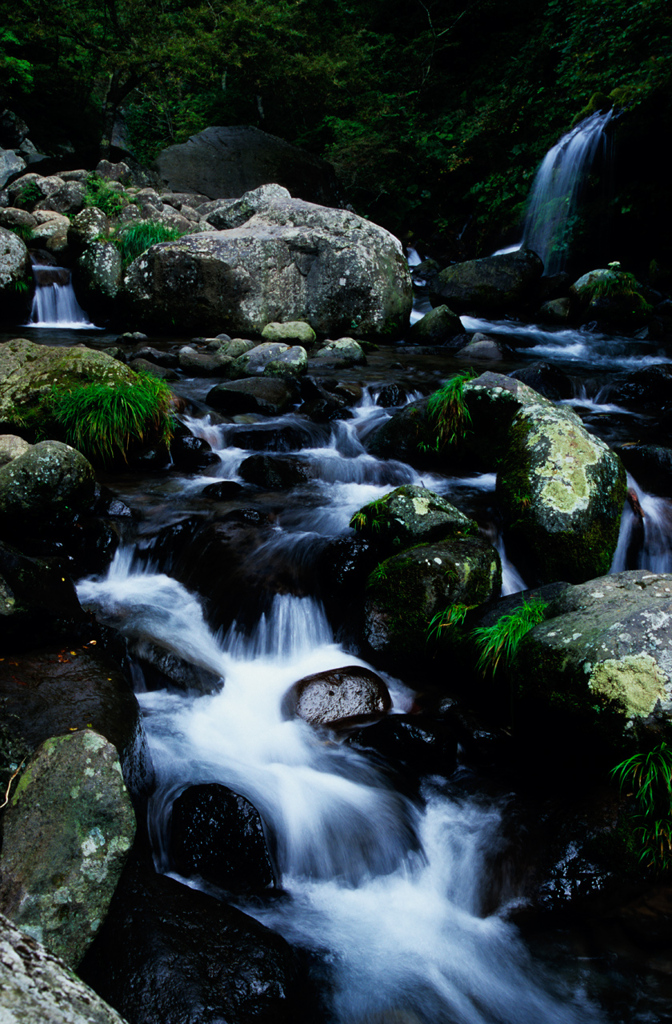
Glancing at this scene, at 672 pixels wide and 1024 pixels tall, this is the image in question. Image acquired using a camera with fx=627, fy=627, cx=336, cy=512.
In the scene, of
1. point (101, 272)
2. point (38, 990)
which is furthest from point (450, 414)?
point (101, 272)

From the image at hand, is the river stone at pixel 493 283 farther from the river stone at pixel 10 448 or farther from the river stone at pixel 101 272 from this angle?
the river stone at pixel 10 448

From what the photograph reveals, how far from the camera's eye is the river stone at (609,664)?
2986mm

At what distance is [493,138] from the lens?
1853 centimetres

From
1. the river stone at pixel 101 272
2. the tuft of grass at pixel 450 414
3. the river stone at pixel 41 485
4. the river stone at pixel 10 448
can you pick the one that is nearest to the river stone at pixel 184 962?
the river stone at pixel 41 485

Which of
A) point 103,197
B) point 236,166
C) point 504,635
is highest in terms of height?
Answer: point 236,166

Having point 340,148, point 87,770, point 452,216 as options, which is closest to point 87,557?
point 87,770

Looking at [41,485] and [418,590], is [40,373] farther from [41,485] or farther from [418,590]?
[418,590]

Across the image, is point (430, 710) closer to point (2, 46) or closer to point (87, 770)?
point (87, 770)

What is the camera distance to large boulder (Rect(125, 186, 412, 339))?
35.9ft

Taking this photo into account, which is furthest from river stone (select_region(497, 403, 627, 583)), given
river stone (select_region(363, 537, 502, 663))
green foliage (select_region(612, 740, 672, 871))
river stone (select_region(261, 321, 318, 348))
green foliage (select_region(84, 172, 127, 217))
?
green foliage (select_region(84, 172, 127, 217))

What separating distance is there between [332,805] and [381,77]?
2506 centimetres

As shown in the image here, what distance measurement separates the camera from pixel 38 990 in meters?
0.90

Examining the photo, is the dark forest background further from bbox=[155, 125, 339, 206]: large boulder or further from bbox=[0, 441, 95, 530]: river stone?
bbox=[0, 441, 95, 530]: river stone

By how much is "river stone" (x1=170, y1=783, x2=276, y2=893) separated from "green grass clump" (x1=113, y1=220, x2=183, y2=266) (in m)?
11.0
